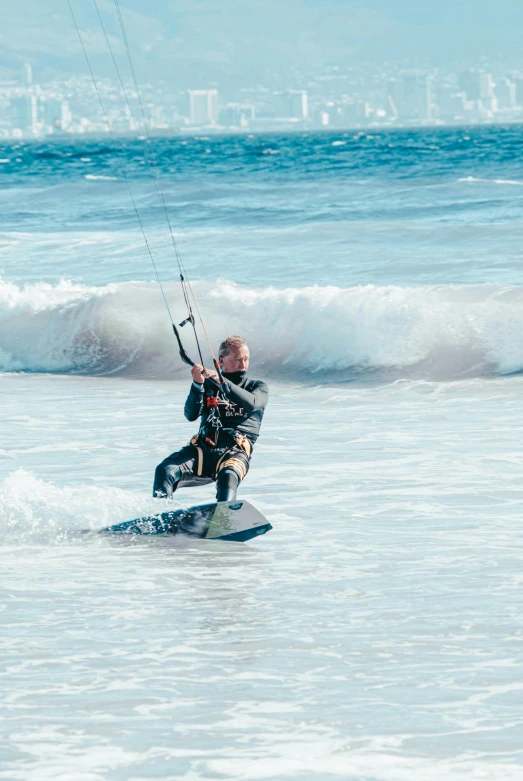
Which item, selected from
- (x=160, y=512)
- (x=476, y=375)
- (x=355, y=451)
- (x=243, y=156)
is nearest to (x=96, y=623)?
(x=160, y=512)

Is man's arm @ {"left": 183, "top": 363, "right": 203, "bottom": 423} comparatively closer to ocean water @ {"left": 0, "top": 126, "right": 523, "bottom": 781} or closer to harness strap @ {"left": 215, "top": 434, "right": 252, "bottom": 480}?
harness strap @ {"left": 215, "top": 434, "right": 252, "bottom": 480}

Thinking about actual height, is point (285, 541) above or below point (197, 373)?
below

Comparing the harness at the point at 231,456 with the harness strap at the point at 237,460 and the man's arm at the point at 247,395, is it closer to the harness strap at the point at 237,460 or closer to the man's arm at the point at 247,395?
the harness strap at the point at 237,460

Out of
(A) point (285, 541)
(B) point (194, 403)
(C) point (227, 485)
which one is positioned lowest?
(A) point (285, 541)

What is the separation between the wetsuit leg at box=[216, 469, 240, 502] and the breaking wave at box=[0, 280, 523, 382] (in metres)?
8.06

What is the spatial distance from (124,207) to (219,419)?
1170 inches

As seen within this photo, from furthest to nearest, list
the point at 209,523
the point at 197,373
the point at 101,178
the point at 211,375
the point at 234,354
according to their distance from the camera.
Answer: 1. the point at 101,178
2. the point at 234,354
3. the point at 209,523
4. the point at 211,375
5. the point at 197,373

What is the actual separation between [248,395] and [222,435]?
1.14 feet

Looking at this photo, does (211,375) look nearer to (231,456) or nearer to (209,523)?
(231,456)

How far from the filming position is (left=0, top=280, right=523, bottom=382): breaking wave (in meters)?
16.7

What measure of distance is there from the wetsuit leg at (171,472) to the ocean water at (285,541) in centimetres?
34

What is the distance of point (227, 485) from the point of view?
787 centimetres

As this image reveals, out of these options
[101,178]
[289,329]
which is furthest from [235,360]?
[101,178]

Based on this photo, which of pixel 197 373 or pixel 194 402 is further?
pixel 194 402
